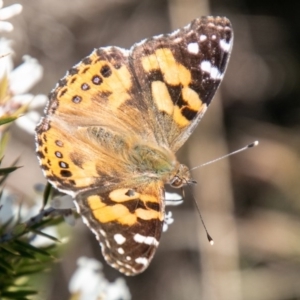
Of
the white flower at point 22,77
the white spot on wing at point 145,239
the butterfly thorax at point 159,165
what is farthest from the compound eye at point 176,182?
the white flower at point 22,77

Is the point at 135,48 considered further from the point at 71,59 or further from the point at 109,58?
the point at 71,59

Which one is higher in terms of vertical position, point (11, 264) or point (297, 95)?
point (11, 264)

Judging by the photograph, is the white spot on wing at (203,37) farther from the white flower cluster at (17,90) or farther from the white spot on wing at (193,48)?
the white flower cluster at (17,90)

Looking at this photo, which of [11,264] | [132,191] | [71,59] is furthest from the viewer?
[71,59]

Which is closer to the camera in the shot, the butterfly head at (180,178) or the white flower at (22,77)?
the white flower at (22,77)

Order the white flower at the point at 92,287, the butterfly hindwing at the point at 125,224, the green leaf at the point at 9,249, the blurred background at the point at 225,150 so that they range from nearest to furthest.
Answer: the green leaf at the point at 9,249
the butterfly hindwing at the point at 125,224
the white flower at the point at 92,287
the blurred background at the point at 225,150

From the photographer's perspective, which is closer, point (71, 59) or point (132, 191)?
point (132, 191)

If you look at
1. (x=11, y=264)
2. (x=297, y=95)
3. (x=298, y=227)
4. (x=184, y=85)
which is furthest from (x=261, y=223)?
(x=11, y=264)

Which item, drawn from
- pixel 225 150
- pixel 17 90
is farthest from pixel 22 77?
pixel 225 150
